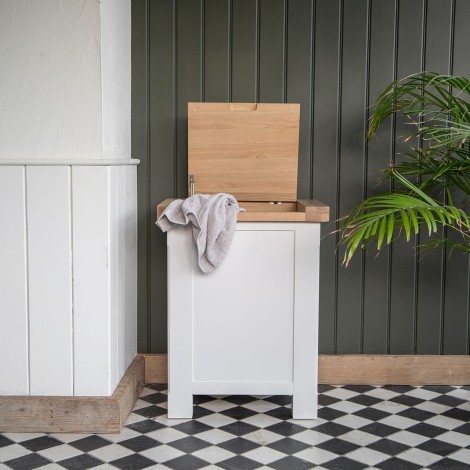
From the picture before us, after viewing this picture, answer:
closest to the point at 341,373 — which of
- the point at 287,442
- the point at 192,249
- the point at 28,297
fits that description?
the point at 287,442

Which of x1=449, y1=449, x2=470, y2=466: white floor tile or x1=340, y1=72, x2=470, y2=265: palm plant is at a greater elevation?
x1=340, y1=72, x2=470, y2=265: palm plant

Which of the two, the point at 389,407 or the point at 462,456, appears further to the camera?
the point at 389,407

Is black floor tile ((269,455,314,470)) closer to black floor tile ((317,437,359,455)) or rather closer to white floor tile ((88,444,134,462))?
black floor tile ((317,437,359,455))

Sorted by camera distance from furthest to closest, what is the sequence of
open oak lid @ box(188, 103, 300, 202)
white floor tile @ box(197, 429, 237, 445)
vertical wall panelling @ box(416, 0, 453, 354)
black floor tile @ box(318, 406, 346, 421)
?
vertical wall panelling @ box(416, 0, 453, 354), open oak lid @ box(188, 103, 300, 202), black floor tile @ box(318, 406, 346, 421), white floor tile @ box(197, 429, 237, 445)

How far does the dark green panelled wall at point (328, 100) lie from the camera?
3.92 metres

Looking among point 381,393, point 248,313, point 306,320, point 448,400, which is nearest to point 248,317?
point 248,313

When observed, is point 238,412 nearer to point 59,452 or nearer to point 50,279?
point 59,452

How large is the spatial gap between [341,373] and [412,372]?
0.35 m

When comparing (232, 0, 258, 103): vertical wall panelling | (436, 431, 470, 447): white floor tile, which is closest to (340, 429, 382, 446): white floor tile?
(436, 431, 470, 447): white floor tile

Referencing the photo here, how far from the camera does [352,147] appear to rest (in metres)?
3.99

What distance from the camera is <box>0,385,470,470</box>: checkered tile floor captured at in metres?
3.04

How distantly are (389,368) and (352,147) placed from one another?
3.67 ft

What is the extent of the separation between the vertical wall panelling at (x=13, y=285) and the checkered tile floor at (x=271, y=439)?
26 centimetres

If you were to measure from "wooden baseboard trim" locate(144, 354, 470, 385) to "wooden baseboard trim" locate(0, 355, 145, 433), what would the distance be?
2.39ft
